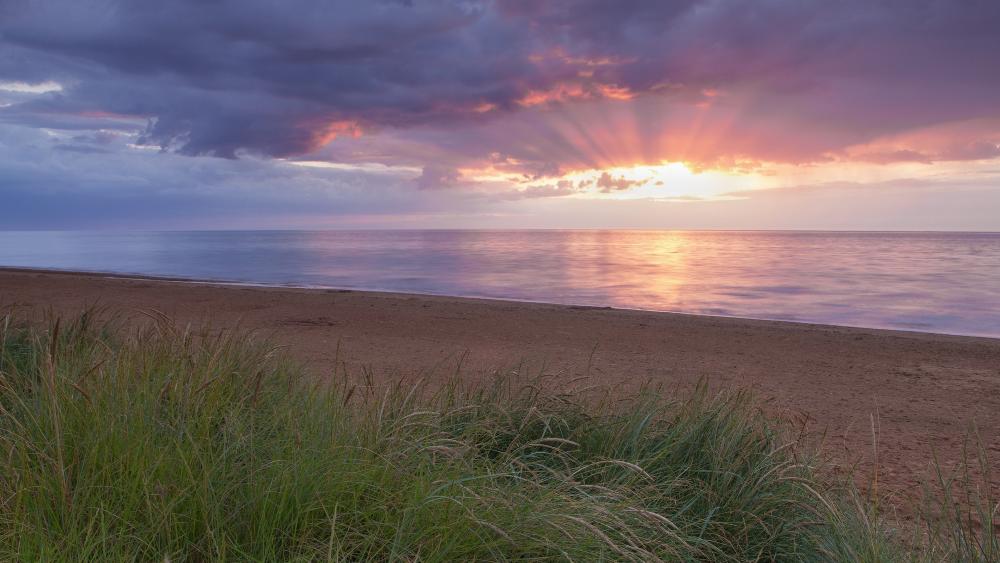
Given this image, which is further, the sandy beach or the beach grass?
the sandy beach

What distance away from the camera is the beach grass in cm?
240

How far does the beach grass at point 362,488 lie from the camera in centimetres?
240

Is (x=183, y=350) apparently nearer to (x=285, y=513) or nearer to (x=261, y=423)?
(x=261, y=423)

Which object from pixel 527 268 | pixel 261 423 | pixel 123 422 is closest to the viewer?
pixel 123 422

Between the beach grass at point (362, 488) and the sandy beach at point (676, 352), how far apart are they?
161 centimetres

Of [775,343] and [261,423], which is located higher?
[261,423]

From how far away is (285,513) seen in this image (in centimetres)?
249

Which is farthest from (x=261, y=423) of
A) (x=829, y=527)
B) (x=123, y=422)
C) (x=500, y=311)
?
(x=500, y=311)

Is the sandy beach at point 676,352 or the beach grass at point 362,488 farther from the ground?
the beach grass at point 362,488

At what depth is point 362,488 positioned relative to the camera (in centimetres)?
259

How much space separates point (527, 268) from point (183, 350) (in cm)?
3961

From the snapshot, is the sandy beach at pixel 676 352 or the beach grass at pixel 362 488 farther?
the sandy beach at pixel 676 352

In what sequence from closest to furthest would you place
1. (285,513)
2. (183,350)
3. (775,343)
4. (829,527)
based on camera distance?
(285,513) < (829,527) < (183,350) < (775,343)

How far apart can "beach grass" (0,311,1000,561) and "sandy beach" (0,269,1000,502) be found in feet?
5.27
